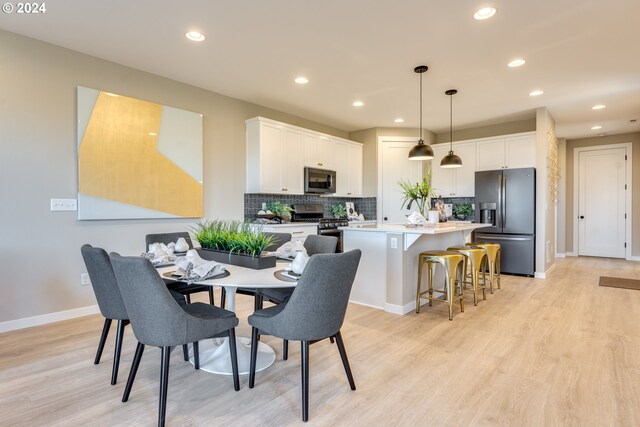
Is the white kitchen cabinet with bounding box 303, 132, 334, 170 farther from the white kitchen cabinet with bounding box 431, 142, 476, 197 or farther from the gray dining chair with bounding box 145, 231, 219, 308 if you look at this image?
the gray dining chair with bounding box 145, 231, 219, 308

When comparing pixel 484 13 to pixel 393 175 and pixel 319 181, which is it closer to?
pixel 319 181

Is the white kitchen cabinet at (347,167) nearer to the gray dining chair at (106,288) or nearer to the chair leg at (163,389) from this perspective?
the gray dining chair at (106,288)

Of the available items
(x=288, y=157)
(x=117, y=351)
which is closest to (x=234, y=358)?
(x=117, y=351)

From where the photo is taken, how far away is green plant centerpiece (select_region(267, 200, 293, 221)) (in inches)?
200

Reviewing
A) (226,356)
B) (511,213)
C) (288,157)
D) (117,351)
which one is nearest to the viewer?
(117,351)

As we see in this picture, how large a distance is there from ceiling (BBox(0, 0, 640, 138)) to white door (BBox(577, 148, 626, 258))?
281cm

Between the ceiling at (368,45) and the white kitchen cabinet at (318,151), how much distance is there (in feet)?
2.30

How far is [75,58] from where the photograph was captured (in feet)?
10.9

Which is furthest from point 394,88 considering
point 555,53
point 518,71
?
point 555,53

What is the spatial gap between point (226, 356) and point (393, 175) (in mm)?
4775

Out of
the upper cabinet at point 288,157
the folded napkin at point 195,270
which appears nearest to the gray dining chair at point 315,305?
the folded napkin at point 195,270

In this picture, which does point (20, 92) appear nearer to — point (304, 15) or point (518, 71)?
point (304, 15)

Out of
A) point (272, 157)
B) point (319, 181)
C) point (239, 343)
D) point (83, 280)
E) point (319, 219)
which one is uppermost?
point (272, 157)

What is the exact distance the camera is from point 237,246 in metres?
2.25
